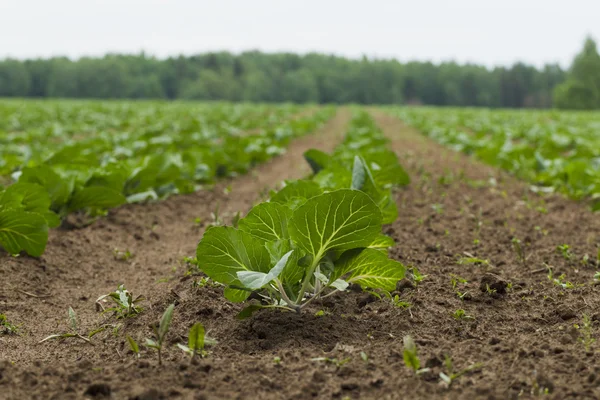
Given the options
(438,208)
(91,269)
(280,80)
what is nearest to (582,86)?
(280,80)

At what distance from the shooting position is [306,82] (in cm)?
7112

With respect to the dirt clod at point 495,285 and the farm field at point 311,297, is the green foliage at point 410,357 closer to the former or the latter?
the farm field at point 311,297

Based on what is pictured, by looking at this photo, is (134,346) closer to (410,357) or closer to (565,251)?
(410,357)

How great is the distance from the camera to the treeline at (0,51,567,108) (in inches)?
2479

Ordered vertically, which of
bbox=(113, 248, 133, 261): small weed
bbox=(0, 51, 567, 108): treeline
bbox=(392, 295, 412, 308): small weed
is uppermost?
bbox=(0, 51, 567, 108): treeline

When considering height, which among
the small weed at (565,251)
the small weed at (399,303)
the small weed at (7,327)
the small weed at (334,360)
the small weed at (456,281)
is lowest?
the small weed at (7,327)

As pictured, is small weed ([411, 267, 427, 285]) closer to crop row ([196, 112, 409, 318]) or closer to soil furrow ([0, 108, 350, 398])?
crop row ([196, 112, 409, 318])

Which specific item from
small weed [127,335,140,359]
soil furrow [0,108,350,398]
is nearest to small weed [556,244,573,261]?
soil furrow [0,108,350,398]

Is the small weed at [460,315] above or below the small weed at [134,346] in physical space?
below

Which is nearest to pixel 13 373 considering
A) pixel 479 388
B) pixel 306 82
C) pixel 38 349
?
pixel 38 349

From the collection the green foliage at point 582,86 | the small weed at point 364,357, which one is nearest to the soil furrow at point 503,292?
the small weed at point 364,357

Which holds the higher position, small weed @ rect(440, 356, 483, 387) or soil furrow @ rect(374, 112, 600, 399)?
small weed @ rect(440, 356, 483, 387)

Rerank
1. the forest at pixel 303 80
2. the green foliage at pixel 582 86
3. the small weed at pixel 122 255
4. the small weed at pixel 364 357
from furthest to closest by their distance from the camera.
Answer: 1. the forest at pixel 303 80
2. the green foliage at pixel 582 86
3. the small weed at pixel 122 255
4. the small weed at pixel 364 357

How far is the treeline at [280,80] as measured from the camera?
63.0 m
